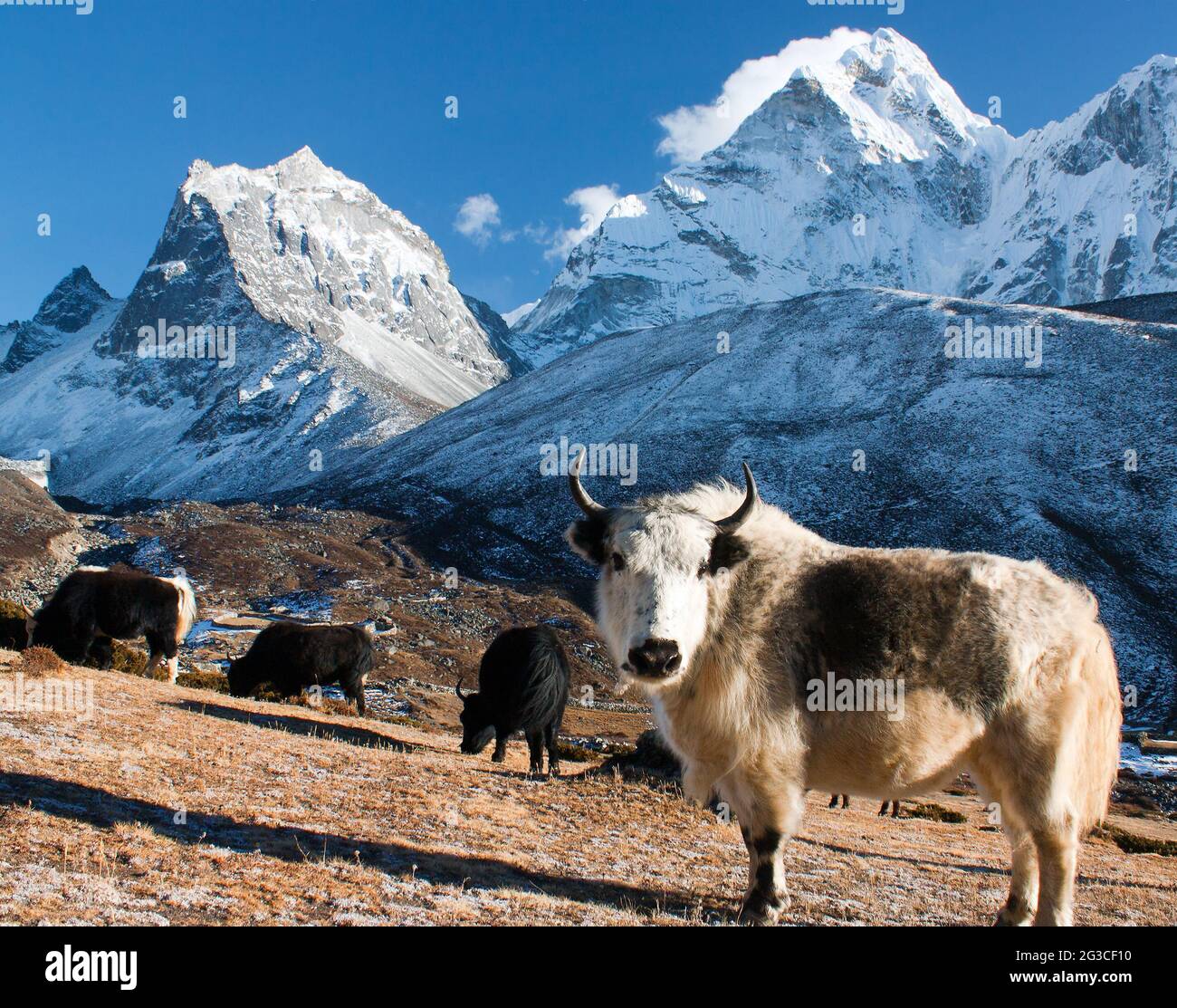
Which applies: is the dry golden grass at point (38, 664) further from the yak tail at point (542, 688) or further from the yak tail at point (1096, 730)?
the yak tail at point (1096, 730)

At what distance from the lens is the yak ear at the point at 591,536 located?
6270mm

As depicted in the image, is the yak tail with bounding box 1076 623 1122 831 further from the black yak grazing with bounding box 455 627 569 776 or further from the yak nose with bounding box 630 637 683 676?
the black yak grazing with bounding box 455 627 569 776

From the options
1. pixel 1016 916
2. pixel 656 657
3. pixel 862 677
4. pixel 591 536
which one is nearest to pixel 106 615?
pixel 591 536

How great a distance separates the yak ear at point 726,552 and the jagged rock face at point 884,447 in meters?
50.5

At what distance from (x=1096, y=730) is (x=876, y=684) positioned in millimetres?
1568

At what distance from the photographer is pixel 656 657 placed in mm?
5117

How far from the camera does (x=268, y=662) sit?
18219mm

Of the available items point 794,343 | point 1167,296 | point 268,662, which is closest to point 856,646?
point 268,662

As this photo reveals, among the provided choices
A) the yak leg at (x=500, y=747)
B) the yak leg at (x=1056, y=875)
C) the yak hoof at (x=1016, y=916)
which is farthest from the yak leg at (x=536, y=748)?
the yak leg at (x=1056, y=875)

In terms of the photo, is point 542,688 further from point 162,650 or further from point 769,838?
point 162,650

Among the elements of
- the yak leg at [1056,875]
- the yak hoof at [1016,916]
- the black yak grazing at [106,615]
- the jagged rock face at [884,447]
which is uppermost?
the jagged rock face at [884,447]
